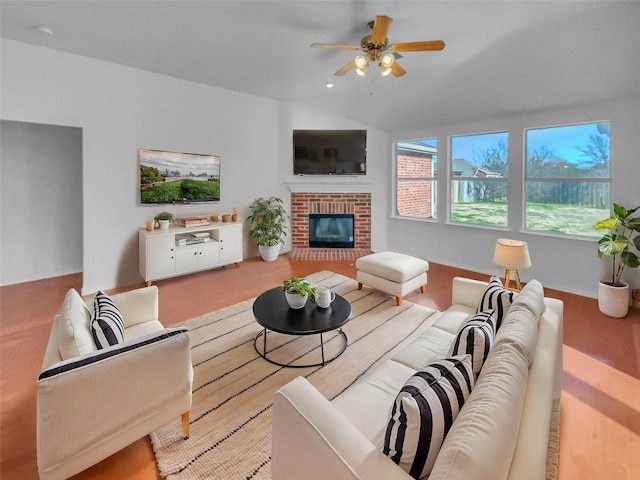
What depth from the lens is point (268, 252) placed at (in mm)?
5449

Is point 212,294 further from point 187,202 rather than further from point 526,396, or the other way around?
point 526,396

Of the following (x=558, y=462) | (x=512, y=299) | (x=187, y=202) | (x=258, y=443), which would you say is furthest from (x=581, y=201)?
(x=187, y=202)

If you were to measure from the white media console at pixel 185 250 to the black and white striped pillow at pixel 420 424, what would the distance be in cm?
385

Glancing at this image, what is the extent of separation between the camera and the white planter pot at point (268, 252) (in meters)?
5.45

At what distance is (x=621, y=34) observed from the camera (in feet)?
9.19

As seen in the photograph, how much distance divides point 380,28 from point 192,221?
336 centimetres

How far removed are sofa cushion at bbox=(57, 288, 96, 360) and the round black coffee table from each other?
3.43 ft

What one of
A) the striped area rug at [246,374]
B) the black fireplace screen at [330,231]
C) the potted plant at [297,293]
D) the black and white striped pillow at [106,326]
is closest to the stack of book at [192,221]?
the striped area rug at [246,374]

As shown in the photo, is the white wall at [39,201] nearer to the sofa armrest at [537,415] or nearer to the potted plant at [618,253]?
the sofa armrest at [537,415]

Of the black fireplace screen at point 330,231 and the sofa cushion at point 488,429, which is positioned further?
the black fireplace screen at point 330,231

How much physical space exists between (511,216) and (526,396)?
4.05 m

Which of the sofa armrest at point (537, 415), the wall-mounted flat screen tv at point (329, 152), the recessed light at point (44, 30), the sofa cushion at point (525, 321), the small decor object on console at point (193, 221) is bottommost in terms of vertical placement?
the sofa armrest at point (537, 415)

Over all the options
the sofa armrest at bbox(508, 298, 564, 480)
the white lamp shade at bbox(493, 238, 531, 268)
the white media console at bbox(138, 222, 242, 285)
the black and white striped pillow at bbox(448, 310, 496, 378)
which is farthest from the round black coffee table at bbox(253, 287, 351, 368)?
the white media console at bbox(138, 222, 242, 285)

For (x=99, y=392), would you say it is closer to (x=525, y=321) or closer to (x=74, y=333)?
(x=74, y=333)
